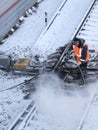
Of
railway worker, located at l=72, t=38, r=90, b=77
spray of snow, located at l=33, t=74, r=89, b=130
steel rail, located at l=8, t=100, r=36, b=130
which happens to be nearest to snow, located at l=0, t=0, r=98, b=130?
spray of snow, located at l=33, t=74, r=89, b=130

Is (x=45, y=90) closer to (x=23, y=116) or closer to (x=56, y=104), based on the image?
(x=56, y=104)

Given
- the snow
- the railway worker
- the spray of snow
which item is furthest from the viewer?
the railway worker

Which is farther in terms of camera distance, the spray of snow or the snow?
the snow

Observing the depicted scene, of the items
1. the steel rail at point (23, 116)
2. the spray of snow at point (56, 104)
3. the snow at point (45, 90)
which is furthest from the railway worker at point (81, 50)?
the steel rail at point (23, 116)

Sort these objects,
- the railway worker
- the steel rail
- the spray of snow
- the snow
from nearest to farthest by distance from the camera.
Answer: the steel rail → the spray of snow → the snow → the railway worker

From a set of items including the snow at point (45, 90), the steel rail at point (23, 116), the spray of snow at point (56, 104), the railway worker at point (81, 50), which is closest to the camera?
the steel rail at point (23, 116)

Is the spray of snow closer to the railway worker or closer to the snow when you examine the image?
the snow

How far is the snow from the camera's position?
1316 cm

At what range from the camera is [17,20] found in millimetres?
20766

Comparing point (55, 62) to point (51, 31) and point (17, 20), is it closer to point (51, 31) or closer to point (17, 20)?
point (51, 31)

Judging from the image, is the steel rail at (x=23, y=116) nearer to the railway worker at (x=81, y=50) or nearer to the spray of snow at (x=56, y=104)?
the spray of snow at (x=56, y=104)

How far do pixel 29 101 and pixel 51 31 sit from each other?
6358mm

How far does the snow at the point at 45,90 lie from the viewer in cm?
1316

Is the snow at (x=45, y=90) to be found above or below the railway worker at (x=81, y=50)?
below
